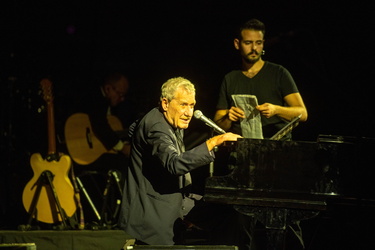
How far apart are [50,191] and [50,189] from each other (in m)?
0.02

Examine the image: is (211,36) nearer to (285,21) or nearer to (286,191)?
(285,21)

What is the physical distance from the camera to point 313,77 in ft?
20.3

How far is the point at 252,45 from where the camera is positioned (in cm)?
531

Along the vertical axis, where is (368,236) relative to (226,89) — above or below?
below

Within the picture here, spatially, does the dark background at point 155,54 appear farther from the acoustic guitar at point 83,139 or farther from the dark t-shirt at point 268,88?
the dark t-shirt at point 268,88

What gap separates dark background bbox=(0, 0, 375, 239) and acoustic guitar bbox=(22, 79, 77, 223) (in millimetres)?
437

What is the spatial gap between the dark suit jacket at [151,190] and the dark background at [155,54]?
5.79 ft

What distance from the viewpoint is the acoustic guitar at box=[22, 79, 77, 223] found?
616cm

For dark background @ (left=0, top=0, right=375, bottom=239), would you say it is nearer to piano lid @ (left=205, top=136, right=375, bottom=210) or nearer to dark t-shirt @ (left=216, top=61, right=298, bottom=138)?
dark t-shirt @ (left=216, top=61, right=298, bottom=138)

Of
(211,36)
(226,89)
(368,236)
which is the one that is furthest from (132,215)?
(211,36)

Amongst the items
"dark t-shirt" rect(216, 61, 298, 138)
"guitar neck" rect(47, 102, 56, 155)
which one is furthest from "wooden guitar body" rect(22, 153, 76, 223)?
"dark t-shirt" rect(216, 61, 298, 138)

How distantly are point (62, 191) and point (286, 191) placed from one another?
10.3ft

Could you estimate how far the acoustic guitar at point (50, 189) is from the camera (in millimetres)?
6156

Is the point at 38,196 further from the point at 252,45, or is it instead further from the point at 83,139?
the point at 252,45
